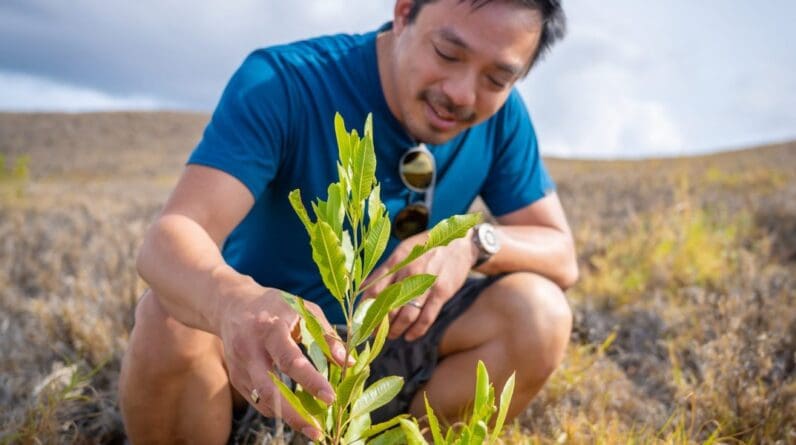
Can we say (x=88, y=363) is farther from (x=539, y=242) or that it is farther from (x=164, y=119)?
(x=164, y=119)

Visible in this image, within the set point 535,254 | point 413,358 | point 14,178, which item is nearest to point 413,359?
point 413,358

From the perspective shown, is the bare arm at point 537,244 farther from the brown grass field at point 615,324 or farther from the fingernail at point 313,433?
the fingernail at point 313,433

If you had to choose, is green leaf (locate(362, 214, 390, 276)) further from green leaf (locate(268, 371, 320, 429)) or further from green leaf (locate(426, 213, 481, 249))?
green leaf (locate(268, 371, 320, 429))

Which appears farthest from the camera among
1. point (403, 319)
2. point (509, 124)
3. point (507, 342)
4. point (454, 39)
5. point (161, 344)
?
point (509, 124)

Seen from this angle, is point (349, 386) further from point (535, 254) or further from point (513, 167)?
point (513, 167)

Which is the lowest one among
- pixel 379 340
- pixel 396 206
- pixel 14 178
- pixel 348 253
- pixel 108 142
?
pixel 108 142

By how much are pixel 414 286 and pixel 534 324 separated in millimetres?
1384

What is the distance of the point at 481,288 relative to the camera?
2.32 meters

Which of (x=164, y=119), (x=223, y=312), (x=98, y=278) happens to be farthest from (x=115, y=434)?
(x=164, y=119)

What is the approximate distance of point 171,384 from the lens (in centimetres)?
188

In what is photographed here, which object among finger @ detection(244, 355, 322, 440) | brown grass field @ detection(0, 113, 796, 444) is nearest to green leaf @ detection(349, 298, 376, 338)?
finger @ detection(244, 355, 322, 440)

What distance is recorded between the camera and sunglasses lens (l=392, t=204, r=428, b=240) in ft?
7.18

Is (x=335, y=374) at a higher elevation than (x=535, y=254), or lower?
higher

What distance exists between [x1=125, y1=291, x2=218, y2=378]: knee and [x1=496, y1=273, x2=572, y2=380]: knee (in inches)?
37.0
